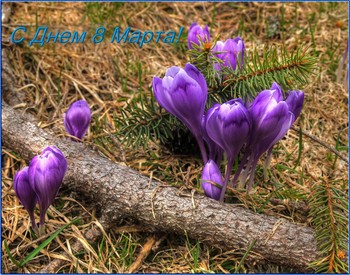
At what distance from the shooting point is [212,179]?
191cm

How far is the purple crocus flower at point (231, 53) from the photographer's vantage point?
6.73 feet

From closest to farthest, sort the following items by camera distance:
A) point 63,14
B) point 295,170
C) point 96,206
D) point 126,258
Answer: point 126,258
point 96,206
point 295,170
point 63,14

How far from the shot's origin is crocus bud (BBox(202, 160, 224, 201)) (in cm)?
190

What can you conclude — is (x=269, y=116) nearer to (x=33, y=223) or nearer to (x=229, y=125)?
(x=229, y=125)

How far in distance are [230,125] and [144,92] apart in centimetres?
95

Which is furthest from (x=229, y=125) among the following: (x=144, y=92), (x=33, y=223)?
(x=144, y=92)

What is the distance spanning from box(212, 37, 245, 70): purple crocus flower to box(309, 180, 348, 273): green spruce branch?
544 millimetres

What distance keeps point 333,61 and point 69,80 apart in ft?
4.27

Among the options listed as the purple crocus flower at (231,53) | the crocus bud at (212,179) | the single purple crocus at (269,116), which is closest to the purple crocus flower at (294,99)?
the single purple crocus at (269,116)

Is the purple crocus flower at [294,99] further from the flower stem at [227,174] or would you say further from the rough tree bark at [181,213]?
the rough tree bark at [181,213]

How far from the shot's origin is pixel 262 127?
178cm

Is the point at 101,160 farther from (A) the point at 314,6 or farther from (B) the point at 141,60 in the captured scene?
(A) the point at 314,6

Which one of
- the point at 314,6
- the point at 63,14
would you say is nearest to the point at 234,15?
the point at 314,6

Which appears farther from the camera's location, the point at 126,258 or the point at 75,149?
the point at 75,149
